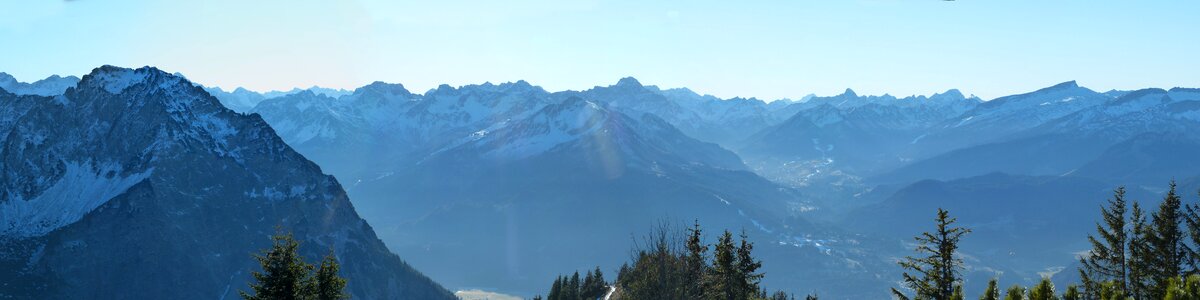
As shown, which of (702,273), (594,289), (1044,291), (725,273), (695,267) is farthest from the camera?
(594,289)

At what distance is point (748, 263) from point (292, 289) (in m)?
28.1

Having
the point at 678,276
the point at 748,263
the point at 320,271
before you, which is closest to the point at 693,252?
the point at 748,263

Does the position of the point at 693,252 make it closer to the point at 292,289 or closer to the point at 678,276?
the point at 678,276

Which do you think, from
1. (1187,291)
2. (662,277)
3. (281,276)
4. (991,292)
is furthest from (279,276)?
(1187,291)

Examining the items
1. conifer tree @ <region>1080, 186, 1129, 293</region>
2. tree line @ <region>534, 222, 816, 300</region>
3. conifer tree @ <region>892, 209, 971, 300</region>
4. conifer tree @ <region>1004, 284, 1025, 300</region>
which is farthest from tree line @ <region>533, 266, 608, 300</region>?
conifer tree @ <region>1004, 284, 1025, 300</region>

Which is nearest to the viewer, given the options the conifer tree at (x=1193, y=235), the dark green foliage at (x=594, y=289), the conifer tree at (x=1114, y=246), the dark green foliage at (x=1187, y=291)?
the dark green foliage at (x=1187, y=291)

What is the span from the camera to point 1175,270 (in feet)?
158

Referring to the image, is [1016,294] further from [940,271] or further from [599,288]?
[599,288]

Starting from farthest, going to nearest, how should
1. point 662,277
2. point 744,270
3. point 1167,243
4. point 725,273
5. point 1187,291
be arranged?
point 662,277 < point 744,270 < point 725,273 < point 1167,243 < point 1187,291

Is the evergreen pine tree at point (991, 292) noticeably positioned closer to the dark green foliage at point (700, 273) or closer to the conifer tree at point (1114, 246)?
the dark green foliage at point (700, 273)

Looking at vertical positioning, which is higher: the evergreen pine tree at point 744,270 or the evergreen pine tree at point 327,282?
the evergreen pine tree at point 744,270

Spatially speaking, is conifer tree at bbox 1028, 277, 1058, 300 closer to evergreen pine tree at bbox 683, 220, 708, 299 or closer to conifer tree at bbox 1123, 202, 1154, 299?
conifer tree at bbox 1123, 202, 1154, 299

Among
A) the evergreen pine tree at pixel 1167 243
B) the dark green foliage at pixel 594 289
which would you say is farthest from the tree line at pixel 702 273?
the dark green foliage at pixel 594 289

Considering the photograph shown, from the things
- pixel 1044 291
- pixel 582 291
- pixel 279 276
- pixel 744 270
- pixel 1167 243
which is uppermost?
pixel 582 291
